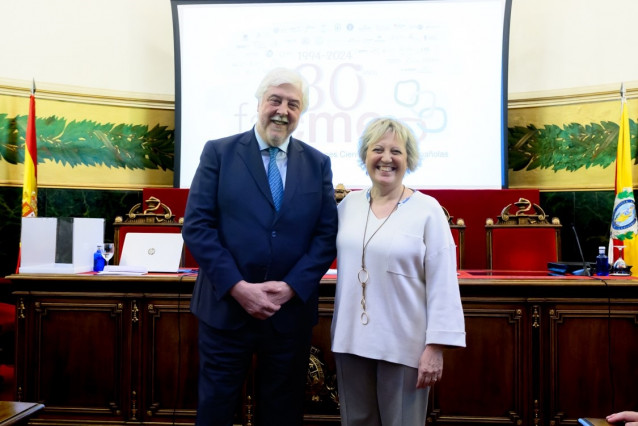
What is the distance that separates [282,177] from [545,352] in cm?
151

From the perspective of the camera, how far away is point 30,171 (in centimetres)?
400

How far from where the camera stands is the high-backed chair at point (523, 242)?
3299mm

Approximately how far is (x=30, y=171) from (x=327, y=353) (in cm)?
307

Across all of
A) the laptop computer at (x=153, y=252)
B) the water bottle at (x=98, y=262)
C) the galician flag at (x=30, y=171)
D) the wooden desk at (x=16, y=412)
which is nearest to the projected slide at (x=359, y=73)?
the galician flag at (x=30, y=171)

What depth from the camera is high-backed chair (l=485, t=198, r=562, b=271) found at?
3.30 meters

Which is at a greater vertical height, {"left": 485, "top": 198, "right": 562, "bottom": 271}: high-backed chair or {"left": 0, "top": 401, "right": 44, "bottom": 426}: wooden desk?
{"left": 485, "top": 198, "right": 562, "bottom": 271}: high-backed chair

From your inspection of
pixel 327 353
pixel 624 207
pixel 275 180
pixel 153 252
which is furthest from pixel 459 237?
pixel 275 180

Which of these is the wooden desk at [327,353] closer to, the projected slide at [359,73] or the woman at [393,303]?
the woman at [393,303]

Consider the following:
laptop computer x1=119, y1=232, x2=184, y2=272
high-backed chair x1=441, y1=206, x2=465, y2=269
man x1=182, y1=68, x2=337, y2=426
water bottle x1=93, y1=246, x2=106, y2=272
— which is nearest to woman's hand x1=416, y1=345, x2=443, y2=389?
man x1=182, y1=68, x2=337, y2=426

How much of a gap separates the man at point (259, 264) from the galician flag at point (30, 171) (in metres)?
3.00

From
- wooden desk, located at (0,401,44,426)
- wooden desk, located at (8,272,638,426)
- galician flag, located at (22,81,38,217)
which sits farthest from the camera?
galician flag, located at (22,81,38,217)

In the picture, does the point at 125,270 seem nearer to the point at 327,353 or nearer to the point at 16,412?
the point at 327,353

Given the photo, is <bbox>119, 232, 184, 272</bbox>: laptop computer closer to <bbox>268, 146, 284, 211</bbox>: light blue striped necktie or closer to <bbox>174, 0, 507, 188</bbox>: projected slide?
<bbox>268, 146, 284, 211</bbox>: light blue striped necktie

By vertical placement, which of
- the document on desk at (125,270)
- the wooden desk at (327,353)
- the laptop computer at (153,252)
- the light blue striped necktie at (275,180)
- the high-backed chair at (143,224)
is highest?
the light blue striped necktie at (275,180)
